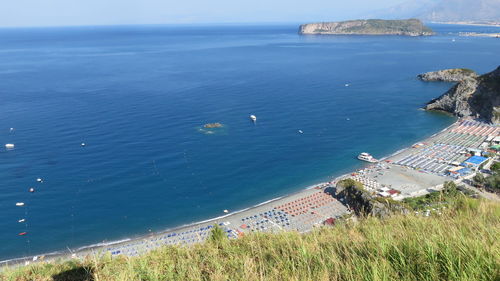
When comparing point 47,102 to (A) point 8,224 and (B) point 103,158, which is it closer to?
(B) point 103,158

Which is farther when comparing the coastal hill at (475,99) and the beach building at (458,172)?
the coastal hill at (475,99)

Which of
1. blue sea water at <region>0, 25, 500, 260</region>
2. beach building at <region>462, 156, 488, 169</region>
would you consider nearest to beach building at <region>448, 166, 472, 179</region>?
beach building at <region>462, 156, 488, 169</region>

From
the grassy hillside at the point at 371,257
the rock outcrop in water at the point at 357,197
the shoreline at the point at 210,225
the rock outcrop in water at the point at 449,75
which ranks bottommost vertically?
the shoreline at the point at 210,225

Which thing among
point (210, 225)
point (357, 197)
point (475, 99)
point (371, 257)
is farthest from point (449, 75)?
point (371, 257)

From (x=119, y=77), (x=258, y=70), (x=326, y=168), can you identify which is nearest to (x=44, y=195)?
(x=326, y=168)

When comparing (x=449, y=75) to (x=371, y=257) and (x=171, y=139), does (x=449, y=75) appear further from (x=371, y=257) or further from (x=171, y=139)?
(x=371, y=257)

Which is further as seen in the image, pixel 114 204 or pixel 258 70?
pixel 258 70

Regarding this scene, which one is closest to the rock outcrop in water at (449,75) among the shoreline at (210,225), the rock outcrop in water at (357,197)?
the shoreline at (210,225)

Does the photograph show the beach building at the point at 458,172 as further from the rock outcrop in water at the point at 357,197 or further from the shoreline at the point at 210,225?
the rock outcrop in water at the point at 357,197
